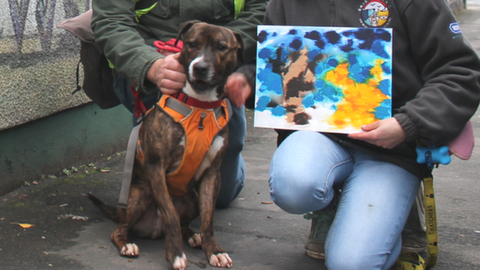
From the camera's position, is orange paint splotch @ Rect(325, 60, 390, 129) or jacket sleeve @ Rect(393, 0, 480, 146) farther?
Result: orange paint splotch @ Rect(325, 60, 390, 129)

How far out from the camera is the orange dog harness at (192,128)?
9.91 ft

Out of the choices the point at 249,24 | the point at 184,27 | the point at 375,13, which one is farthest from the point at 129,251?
the point at 375,13

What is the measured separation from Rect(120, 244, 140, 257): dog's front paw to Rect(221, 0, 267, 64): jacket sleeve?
3.83 feet

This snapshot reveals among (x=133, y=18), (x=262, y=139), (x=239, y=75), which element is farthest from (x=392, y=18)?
(x=262, y=139)

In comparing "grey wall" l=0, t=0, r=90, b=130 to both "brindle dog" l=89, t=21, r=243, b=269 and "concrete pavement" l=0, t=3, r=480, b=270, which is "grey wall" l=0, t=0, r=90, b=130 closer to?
"concrete pavement" l=0, t=3, r=480, b=270

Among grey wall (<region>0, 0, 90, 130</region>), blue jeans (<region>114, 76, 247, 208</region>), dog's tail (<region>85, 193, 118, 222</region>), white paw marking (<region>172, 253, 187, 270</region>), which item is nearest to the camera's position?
white paw marking (<region>172, 253, 187, 270</region>)

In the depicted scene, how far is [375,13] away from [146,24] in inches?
56.4

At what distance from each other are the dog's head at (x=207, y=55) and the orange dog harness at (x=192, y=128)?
11cm

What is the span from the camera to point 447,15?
8.61 feet

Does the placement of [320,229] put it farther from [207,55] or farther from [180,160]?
[207,55]

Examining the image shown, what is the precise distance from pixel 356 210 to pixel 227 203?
1423 mm

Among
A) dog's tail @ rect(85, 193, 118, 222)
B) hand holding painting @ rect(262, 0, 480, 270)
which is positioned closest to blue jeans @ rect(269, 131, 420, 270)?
hand holding painting @ rect(262, 0, 480, 270)

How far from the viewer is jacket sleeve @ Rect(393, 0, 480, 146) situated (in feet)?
8.34

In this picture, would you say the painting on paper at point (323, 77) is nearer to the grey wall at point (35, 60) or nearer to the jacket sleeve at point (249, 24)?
the jacket sleeve at point (249, 24)
